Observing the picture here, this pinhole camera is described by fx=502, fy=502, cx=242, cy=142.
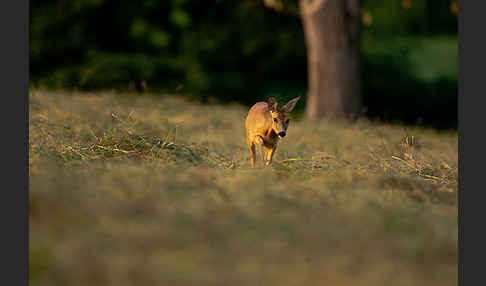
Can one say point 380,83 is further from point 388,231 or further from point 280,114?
point 388,231

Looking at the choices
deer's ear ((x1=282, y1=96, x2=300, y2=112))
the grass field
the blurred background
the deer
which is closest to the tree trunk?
the blurred background

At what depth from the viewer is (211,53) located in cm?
1505

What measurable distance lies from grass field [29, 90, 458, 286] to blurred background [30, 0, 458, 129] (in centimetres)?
823

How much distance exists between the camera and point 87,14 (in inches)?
567

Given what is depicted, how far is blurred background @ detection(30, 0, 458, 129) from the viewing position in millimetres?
13578

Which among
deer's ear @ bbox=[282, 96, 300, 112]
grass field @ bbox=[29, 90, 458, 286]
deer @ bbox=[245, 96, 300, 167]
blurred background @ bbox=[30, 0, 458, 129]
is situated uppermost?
blurred background @ bbox=[30, 0, 458, 129]

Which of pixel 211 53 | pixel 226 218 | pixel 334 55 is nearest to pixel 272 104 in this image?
pixel 226 218

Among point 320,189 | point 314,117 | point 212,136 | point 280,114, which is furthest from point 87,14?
point 320,189

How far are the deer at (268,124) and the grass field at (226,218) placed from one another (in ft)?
0.83

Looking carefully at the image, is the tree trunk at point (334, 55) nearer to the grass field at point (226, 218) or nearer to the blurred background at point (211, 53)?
the blurred background at point (211, 53)

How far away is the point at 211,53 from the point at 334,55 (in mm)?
6042

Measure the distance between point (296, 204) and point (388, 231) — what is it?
0.62m

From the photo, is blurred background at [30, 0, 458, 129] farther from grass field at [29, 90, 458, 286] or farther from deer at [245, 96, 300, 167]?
grass field at [29, 90, 458, 286]

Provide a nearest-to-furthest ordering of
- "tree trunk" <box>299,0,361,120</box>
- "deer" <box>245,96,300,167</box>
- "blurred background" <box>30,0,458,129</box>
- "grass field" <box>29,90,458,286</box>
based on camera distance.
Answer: "grass field" <box>29,90,458,286</box>
"deer" <box>245,96,300,167</box>
"tree trunk" <box>299,0,361,120</box>
"blurred background" <box>30,0,458,129</box>
